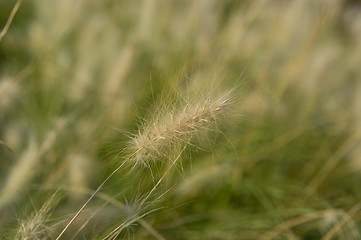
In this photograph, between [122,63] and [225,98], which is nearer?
[225,98]

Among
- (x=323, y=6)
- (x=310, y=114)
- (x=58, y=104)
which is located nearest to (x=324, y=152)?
(x=310, y=114)

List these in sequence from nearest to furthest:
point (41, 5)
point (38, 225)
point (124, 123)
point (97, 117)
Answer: point (38, 225) → point (124, 123) → point (97, 117) → point (41, 5)

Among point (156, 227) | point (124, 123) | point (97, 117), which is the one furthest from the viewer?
point (97, 117)

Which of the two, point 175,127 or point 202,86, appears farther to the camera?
point 202,86

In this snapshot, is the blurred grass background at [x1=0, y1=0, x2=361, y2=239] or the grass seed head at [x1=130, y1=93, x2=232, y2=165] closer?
the grass seed head at [x1=130, y1=93, x2=232, y2=165]

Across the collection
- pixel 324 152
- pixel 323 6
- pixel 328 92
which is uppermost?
pixel 323 6

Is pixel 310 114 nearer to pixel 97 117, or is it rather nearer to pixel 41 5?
pixel 97 117

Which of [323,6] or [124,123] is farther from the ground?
[323,6]

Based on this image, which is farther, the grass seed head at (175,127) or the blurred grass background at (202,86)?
the blurred grass background at (202,86)
